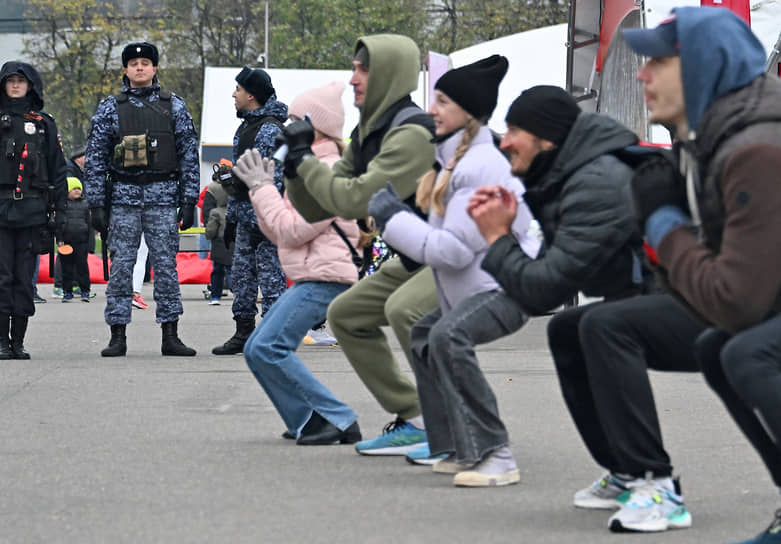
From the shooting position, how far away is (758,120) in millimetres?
4020

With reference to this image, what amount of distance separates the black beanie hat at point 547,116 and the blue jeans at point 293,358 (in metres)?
2.14

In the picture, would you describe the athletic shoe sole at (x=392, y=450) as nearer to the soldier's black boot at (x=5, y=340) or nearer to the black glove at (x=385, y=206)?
the black glove at (x=385, y=206)

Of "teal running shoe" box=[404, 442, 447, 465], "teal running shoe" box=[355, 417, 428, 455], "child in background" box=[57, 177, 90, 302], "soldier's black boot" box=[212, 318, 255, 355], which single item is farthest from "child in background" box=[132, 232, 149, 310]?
"teal running shoe" box=[404, 442, 447, 465]

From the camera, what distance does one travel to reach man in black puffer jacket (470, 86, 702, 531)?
4777 mm

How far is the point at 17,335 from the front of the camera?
37.3ft

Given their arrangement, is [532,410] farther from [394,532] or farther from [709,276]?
[709,276]

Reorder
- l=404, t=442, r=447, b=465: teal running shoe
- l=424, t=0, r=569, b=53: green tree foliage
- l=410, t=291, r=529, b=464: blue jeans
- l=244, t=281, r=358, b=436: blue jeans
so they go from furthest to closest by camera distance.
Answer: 1. l=424, t=0, r=569, b=53: green tree foliage
2. l=244, t=281, r=358, b=436: blue jeans
3. l=404, t=442, r=447, b=465: teal running shoe
4. l=410, t=291, r=529, b=464: blue jeans

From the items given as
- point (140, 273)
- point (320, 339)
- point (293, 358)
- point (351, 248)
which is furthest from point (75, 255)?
point (293, 358)

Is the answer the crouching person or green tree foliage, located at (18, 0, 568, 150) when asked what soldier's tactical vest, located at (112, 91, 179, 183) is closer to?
the crouching person

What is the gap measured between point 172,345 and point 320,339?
1498 millimetres

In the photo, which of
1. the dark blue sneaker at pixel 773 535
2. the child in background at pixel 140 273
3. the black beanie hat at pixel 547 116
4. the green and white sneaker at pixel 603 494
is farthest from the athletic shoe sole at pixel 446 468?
the child in background at pixel 140 273

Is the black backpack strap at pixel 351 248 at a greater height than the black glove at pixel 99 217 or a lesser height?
greater

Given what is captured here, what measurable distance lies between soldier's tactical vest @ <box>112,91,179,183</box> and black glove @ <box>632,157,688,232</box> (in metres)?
7.34

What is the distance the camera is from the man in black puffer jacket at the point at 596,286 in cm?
478
